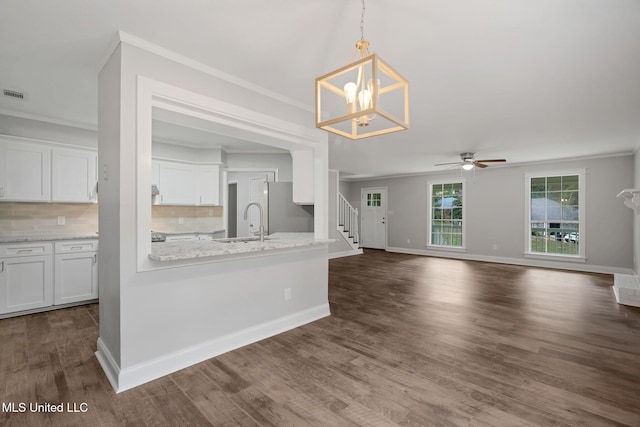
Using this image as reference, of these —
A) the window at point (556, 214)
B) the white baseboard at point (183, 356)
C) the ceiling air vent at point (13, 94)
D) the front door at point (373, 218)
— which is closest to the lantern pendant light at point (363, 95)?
the white baseboard at point (183, 356)

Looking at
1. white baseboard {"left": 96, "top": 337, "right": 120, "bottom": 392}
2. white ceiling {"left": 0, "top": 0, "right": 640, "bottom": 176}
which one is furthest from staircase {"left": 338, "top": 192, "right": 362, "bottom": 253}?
white baseboard {"left": 96, "top": 337, "right": 120, "bottom": 392}

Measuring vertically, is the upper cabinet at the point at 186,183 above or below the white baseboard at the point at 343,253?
above

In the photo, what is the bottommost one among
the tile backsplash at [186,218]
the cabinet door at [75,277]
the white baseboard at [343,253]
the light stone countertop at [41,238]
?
the white baseboard at [343,253]

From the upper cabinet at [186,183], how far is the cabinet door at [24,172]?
52.1 inches

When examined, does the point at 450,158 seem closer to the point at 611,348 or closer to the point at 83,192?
the point at 611,348

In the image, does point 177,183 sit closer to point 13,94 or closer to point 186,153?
point 186,153

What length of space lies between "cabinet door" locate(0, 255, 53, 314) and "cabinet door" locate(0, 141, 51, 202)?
0.83 meters

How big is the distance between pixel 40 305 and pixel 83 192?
153 cm

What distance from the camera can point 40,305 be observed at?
3.68 meters

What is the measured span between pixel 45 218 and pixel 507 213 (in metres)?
9.17

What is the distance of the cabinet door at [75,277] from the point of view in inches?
149

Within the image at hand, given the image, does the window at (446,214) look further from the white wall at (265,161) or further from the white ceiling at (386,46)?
the white wall at (265,161)

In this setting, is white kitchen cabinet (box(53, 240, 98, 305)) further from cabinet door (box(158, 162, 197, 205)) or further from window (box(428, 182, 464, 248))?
window (box(428, 182, 464, 248))

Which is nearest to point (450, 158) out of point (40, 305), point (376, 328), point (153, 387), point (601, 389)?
point (376, 328)
